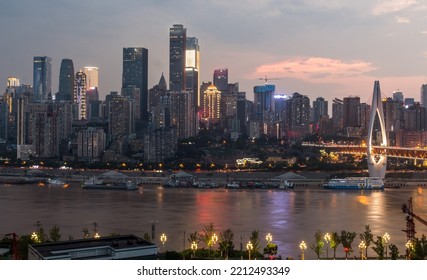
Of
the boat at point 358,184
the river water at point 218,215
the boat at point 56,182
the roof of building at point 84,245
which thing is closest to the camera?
the roof of building at point 84,245

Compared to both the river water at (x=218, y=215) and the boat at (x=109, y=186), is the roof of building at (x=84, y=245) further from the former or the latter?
the boat at (x=109, y=186)

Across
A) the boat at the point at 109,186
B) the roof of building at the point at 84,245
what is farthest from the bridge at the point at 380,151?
the roof of building at the point at 84,245

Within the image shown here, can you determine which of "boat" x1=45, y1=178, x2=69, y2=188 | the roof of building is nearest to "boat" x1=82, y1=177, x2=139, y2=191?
"boat" x1=45, y1=178, x2=69, y2=188

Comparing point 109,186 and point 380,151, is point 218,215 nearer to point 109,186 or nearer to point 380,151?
point 109,186

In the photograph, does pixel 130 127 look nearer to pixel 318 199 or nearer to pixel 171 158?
pixel 171 158
